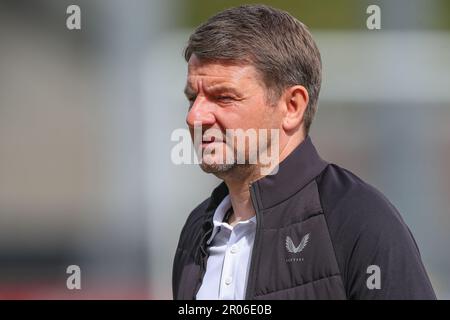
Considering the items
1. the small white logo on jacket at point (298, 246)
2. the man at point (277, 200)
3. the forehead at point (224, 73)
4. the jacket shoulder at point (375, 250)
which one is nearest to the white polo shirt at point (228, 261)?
the man at point (277, 200)

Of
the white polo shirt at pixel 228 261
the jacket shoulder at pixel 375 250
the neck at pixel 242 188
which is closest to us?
the jacket shoulder at pixel 375 250

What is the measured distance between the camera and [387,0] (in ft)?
11.9

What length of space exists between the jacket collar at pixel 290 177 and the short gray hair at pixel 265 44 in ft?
0.51

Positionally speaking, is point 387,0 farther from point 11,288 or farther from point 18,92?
point 11,288

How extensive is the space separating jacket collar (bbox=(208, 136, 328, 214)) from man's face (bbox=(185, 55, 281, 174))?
0.26 feet

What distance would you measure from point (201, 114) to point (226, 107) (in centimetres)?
6

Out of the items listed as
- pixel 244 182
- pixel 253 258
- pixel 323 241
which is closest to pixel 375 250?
pixel 323 241

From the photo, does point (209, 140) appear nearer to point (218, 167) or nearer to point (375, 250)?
point (218, 167)

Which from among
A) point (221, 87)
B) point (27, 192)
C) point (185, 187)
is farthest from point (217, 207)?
point (27, 192)

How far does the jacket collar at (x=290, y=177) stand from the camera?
65.5 inches

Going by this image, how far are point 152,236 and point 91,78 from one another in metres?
0.82

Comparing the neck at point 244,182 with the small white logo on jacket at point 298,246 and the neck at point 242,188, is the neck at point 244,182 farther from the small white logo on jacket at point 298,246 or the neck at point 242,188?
the small white logo on jacket at point 298,246

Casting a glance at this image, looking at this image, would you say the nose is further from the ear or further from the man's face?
the ear

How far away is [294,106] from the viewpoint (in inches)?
70.1
